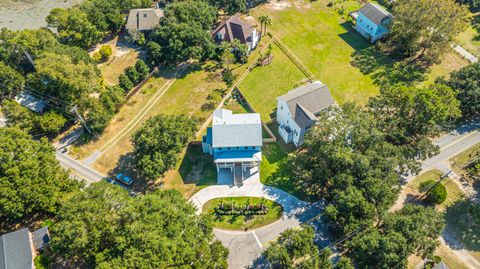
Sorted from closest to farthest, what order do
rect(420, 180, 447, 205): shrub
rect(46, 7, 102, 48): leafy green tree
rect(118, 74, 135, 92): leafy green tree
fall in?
rect(420, 180, 447, 205): shrub
rect(118, 74, 135, 92): leafy green tree
rect(46, 7, 102, 48): leafy green tree

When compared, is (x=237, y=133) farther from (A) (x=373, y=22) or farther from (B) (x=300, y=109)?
(A) (x=373, y=22)

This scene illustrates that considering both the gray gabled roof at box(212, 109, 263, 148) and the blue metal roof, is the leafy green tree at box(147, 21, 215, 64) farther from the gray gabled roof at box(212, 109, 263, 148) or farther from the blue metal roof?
the blue metal roof

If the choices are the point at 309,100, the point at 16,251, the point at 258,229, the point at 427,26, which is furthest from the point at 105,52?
the point at 427,26

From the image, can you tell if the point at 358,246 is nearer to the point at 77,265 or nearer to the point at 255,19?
the point at 77,265

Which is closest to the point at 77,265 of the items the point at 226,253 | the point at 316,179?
the point at 226,253

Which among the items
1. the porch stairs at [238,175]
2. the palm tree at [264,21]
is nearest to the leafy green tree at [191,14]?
the palm tree at [264,21]

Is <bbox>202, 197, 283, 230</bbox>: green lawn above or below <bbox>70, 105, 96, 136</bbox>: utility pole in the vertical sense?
below

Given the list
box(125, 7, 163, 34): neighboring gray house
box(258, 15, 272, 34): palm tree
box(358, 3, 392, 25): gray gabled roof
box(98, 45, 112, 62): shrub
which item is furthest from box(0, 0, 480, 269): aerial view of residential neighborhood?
box(258, 15, 272, 34): palm tree
